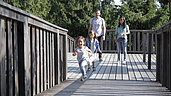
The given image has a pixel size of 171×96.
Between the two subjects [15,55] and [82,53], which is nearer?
[15,55]

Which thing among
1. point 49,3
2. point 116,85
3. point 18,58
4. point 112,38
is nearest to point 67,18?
point 49,3

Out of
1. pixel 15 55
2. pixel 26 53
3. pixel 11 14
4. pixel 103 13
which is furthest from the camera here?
pixel 103 13

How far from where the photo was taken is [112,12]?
636 inches

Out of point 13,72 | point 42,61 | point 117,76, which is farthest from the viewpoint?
point 117,76

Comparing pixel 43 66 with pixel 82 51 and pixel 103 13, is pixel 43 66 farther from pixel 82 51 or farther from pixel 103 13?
pixel 103 13

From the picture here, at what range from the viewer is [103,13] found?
16.4m

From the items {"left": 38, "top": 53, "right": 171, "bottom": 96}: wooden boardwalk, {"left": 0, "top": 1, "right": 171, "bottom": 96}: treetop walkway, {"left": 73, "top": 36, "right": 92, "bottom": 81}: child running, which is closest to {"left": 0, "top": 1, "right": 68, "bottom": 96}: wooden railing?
{"left": 0, "top": 1, "right": 171, "bottom": 96}: treetop walkway

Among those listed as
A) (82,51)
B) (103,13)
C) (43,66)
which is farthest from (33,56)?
(103,13)

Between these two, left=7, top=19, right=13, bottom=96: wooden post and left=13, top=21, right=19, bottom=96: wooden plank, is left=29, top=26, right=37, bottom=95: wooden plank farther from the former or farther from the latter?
left=7, top=19, right=13, bottom=96: wooden post

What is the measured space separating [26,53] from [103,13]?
13431 mm

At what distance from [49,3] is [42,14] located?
3.88 feet

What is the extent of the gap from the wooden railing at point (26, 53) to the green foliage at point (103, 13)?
10.6 meters

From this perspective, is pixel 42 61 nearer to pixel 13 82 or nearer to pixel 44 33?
pixel 44 33

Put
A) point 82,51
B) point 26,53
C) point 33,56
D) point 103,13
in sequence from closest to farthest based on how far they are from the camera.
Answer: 1. point 26,53
2. point 33,56
3. point 82,51
4. point 103,13
